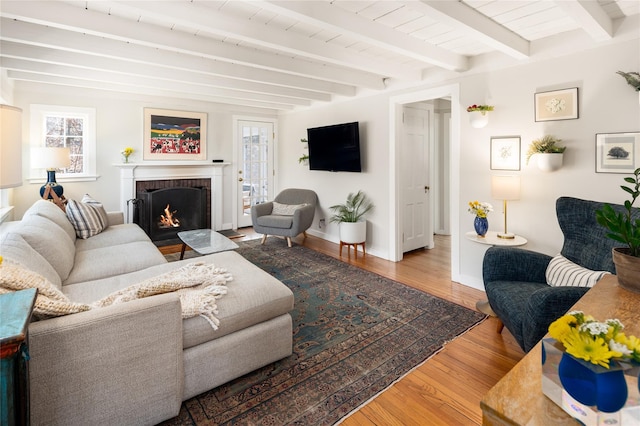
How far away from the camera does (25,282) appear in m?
1.44

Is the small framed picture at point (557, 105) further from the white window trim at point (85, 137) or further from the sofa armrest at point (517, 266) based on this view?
the white window trim at point (85, 137)

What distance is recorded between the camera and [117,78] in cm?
407

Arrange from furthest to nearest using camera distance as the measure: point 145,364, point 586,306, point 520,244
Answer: point 520,244 → point 145,364 → point 586,306

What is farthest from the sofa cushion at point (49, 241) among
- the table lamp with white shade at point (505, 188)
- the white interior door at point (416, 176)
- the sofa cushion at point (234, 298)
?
the white interior door at point (416, 176)

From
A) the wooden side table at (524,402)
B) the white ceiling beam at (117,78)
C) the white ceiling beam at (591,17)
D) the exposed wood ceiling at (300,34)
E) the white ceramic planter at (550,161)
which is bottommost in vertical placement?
the wooden side table at (524,402)

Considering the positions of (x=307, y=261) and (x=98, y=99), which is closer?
(x=307, y=261)

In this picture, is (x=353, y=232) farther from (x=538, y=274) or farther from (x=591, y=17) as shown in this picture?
(x=591, y=17)

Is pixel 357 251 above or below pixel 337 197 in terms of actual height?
below

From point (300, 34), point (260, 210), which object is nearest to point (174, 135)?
point (260, 210)

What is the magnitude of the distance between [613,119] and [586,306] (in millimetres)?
2072

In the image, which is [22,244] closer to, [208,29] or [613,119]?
[208,29]

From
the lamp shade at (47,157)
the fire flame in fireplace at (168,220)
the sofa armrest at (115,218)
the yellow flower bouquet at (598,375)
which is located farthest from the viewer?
the fire flame in fireplace at (168,220)

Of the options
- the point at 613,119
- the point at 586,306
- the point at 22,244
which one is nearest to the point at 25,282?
the point at 22,244

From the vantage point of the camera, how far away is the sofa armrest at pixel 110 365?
53.6 inches
